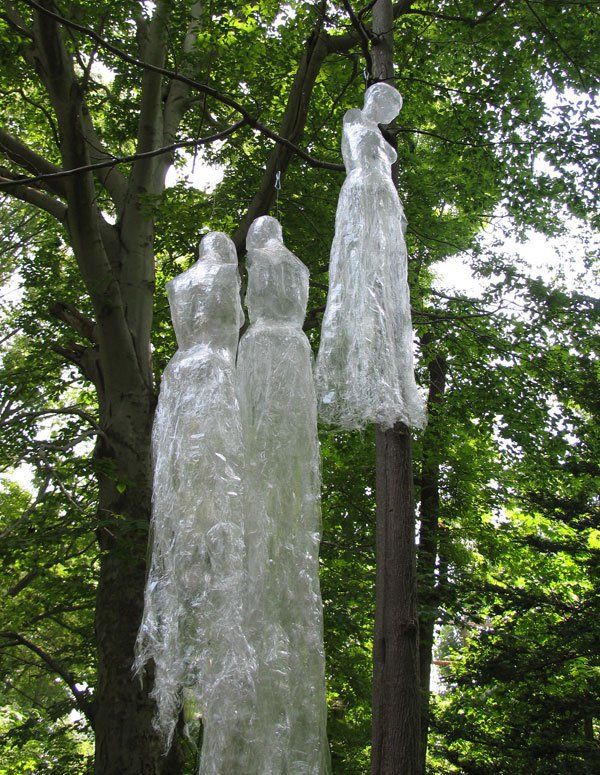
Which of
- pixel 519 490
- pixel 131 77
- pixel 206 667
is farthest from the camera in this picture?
pixel 519 490

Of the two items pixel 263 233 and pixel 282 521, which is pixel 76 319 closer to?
pixel 263 233

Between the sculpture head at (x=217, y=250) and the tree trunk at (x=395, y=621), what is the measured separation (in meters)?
0.87

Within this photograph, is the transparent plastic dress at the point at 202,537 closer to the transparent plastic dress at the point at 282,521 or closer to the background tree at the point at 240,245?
the transparent plastic dress at the point at 282,521

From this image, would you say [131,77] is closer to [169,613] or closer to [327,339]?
[327,339]

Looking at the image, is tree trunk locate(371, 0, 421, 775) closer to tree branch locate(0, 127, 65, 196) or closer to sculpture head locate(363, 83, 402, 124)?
sculpture head locate(363, 83, 402, 124)

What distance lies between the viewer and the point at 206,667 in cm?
142

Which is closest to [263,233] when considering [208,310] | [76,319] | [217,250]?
[217,250]

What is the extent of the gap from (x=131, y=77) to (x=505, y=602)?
4.99 meters

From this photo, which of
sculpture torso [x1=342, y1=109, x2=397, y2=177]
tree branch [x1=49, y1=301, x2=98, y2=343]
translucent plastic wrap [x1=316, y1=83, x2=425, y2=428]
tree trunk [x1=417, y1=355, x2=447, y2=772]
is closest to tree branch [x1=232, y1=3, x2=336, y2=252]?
sculpture torso [x1=342, y1=109, x2=397, y2=177]

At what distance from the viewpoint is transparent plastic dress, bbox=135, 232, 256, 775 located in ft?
4.53

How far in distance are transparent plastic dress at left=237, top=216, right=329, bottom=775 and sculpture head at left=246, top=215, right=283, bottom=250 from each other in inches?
1.5

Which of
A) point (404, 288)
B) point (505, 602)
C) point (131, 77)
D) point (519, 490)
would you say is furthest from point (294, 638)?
point (519, 490)

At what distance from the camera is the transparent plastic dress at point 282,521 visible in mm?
1438

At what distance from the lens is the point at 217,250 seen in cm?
197
